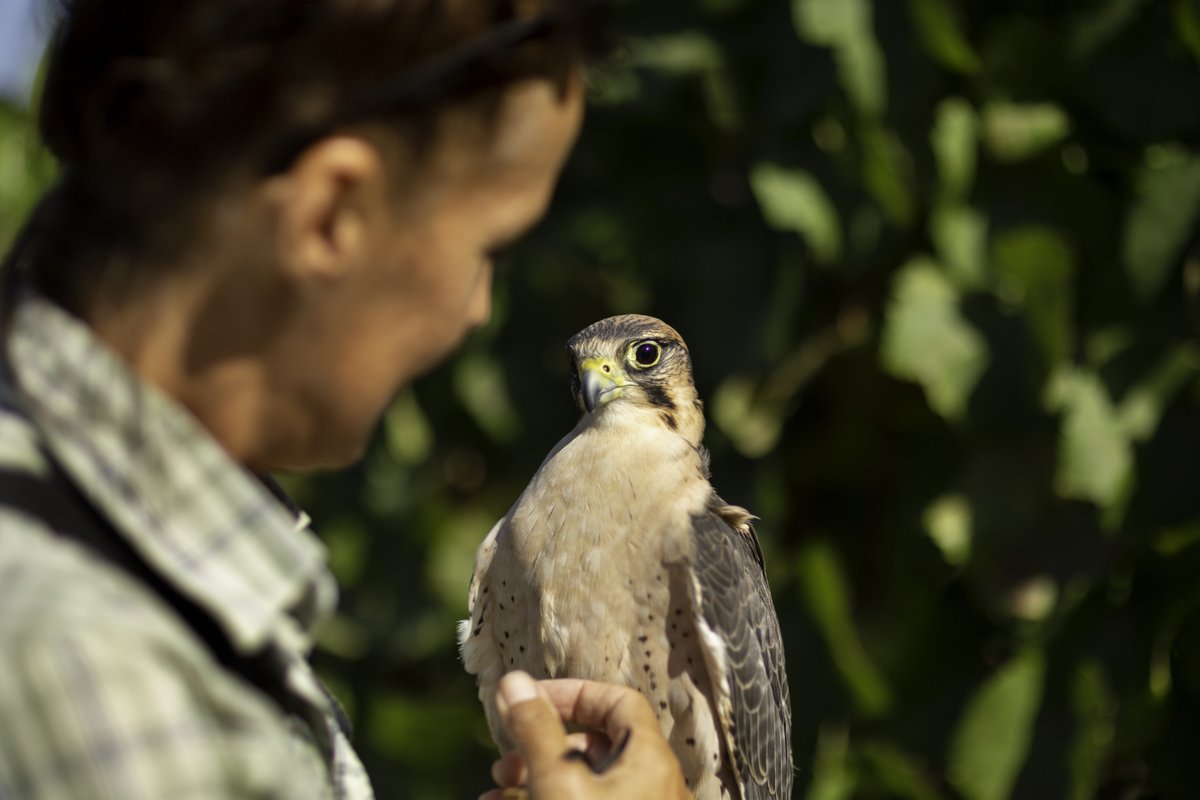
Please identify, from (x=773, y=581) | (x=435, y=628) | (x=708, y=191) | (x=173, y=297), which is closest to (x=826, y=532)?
(x=773, y=581)

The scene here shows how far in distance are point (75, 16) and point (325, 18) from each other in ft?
0.68

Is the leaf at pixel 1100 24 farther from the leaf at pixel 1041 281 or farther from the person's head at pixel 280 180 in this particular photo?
the person's head at pixel 280 180

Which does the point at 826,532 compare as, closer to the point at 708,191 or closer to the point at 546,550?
the point at 708,191

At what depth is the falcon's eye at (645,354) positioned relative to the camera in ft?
7.11

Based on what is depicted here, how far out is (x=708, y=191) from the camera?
9.81ft

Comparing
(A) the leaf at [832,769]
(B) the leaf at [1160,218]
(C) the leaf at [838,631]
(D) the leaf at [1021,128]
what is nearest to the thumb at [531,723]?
(C) the leaf at [838,631]

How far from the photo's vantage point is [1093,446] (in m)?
2.55

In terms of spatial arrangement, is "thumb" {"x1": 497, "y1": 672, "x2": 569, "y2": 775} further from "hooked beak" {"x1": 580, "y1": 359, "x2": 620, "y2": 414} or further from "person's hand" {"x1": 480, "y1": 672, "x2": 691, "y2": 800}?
"hooked beak" {"x1": 580, "y1": 359, "x2": 620, "y2": 414}

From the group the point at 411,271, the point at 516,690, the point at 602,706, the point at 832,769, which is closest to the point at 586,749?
the point at 602,706

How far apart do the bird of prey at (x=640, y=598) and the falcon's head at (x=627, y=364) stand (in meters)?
0.02

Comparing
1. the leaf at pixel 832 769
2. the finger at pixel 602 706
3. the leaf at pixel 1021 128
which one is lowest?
the leaf at pixel 832 769

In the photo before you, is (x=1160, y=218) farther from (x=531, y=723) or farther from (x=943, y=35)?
(x=531, y=723)

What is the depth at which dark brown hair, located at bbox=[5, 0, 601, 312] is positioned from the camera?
0.87 m

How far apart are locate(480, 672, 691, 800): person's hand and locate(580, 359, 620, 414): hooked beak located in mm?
665
